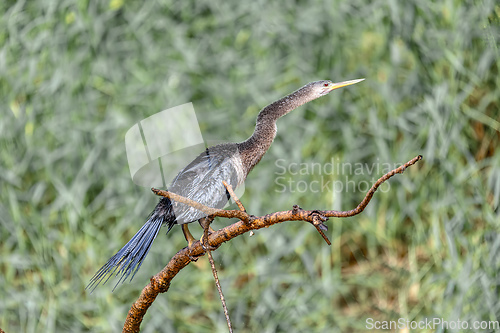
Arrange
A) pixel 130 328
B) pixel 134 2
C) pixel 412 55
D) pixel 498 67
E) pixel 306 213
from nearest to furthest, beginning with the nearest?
pixel 306 213, pixel 130 328, pixel 498 67, pixel 412 55, pixel 134 2

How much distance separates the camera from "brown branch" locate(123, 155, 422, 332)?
1.27 meters

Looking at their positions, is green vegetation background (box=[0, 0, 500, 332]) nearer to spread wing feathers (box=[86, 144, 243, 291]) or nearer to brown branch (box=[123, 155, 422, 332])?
spread wing feathers (box=[86, 144, 243, 291])

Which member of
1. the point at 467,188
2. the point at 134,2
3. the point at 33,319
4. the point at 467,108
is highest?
the point at 134,2

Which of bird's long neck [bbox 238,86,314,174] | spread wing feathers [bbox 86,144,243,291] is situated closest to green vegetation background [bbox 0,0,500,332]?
spread wing feathers [bbox 86,144,243,291]

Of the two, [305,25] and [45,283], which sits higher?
[305,25]

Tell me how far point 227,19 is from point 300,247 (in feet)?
4.76

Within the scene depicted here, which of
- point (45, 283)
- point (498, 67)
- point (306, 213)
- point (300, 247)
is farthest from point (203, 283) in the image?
point (306, 213)

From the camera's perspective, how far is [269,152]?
Result: 371 centimetres

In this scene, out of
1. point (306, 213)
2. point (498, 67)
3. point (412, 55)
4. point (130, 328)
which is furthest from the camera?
point (412, 55)

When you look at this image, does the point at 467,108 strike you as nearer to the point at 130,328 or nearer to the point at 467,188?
the point at 467,188

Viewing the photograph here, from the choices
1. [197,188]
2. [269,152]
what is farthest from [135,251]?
[269,152]

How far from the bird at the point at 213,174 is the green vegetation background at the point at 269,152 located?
1656 mm

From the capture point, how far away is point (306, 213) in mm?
1303

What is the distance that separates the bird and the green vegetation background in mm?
1656
